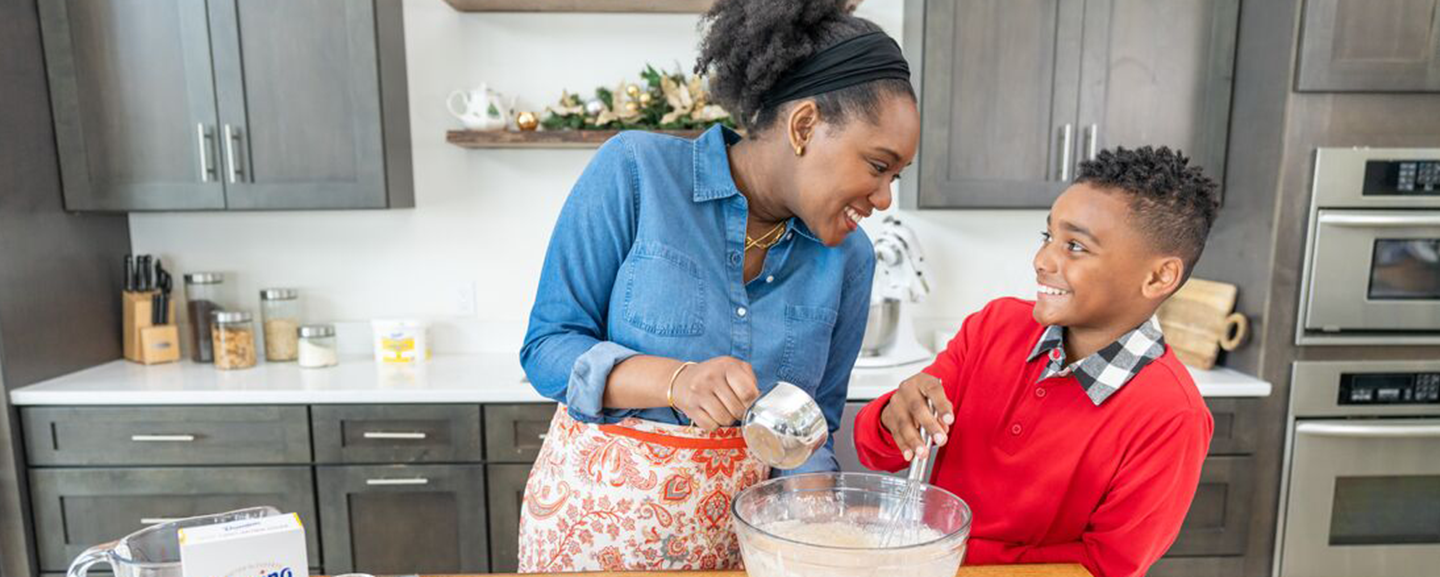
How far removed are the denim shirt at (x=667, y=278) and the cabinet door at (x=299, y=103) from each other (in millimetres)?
1293

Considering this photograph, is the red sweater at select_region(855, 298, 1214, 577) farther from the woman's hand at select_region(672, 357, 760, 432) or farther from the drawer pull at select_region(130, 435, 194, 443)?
the drawer pull at select_region(130, 435, 194, 443)

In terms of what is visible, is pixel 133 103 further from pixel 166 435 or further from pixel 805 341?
pixel 805 341

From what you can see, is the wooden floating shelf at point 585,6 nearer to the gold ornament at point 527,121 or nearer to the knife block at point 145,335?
the gold ornament at point 527,121

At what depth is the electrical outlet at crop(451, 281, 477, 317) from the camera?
2.33 metres

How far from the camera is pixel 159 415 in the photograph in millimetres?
1816

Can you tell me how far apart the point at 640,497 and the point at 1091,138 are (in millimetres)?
1679

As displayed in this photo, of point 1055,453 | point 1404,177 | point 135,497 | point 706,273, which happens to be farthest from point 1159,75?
point 135,497

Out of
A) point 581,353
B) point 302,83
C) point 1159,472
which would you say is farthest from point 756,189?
point 302,83

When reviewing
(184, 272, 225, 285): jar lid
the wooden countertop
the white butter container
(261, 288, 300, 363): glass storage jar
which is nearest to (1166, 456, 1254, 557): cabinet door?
the wooden countertop

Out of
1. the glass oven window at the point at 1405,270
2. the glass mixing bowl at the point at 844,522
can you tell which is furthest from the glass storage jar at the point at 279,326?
the glass oven window at the point at 1405,270

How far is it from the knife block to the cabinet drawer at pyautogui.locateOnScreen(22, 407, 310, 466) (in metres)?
0.34

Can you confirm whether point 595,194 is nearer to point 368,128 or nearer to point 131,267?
point 368,128

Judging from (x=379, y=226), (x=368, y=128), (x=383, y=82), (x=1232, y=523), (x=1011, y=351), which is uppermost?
(x=383, y=82)

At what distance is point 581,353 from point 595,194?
205 mm
